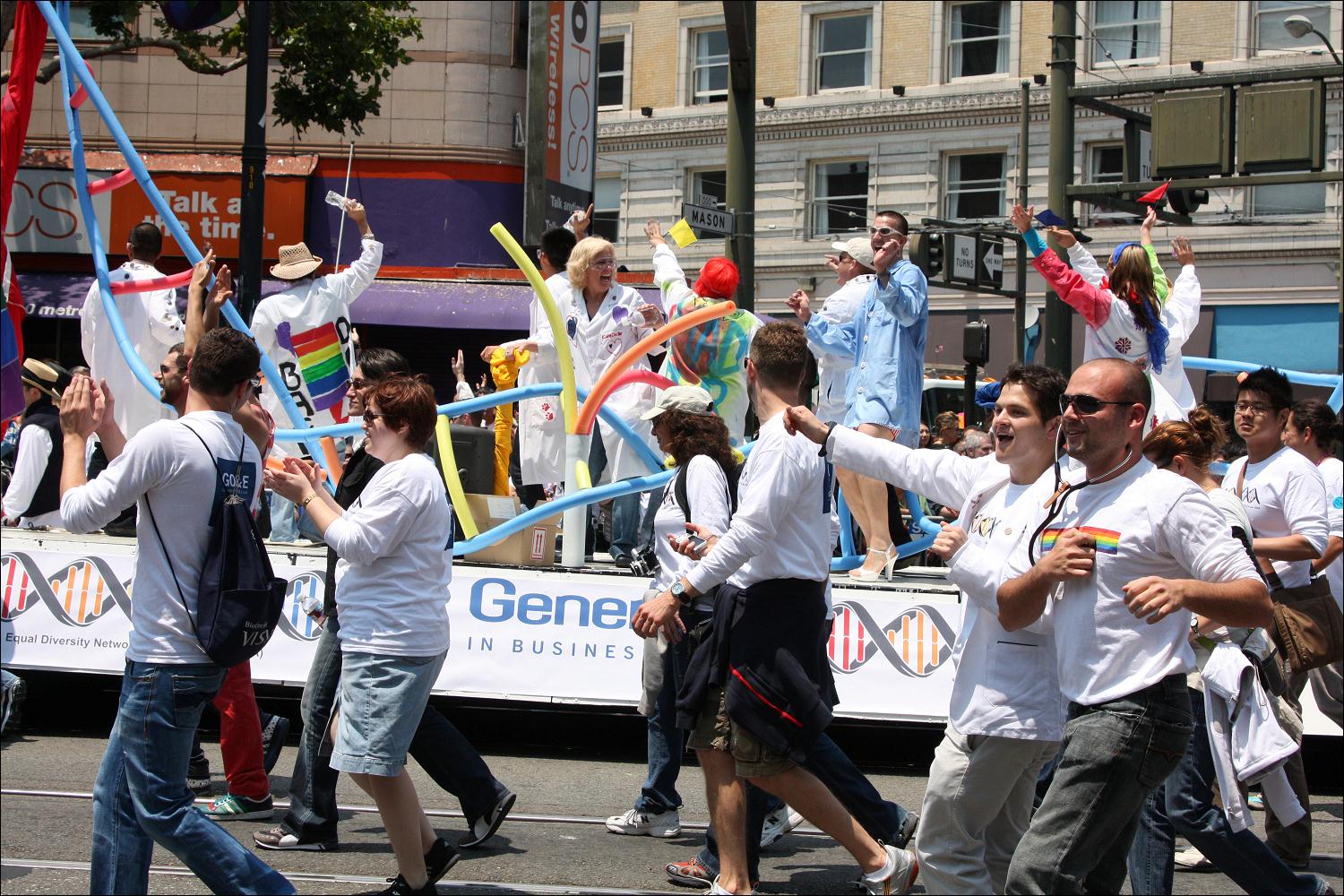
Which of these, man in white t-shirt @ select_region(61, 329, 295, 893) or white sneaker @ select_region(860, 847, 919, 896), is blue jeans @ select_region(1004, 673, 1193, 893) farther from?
man in white t-shirt @ select_region(61, 329, 295, 893)

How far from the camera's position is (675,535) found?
19.5 ft

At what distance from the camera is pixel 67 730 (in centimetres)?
866

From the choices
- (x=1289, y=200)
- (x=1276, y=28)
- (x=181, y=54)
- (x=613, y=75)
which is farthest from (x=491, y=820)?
(x=613, y=75)

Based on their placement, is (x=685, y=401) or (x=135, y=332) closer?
(x=685, y=401)

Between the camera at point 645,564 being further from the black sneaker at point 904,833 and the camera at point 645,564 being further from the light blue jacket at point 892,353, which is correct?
the black sneaker at point 904,833

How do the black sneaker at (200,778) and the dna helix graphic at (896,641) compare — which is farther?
the dna helix graphic at (896,641)

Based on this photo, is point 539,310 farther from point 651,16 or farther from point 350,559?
point 651,16

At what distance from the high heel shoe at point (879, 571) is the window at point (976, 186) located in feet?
81.4

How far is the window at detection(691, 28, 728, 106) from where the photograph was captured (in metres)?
35.5

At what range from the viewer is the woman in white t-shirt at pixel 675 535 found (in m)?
5.94

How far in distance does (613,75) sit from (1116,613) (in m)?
34.4

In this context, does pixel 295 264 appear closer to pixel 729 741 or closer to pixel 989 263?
pixel 729 741

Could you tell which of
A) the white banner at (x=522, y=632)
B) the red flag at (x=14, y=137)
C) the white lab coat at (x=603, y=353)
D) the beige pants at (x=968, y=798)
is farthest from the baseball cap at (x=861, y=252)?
the beige pants at (x=968, y=798)

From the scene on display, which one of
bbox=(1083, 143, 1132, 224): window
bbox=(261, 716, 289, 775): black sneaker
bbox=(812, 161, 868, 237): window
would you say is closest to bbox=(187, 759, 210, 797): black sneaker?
bbox=(261, 716, 289, 775): black sneaker
